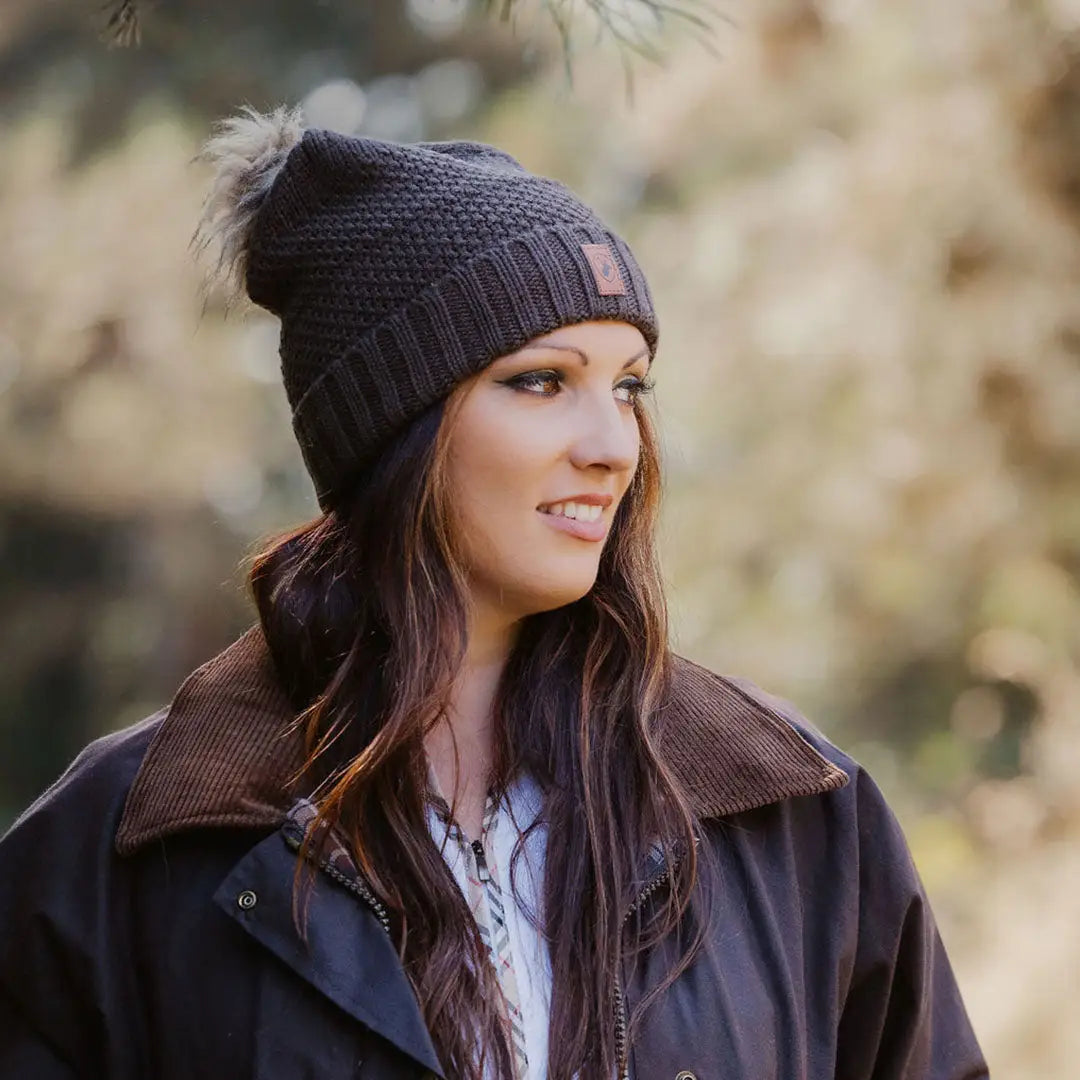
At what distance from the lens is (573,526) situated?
83.3 inches

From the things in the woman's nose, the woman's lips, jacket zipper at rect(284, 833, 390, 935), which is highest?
the woman's nose

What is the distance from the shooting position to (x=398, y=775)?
83.7 inches

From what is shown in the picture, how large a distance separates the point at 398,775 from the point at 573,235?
0.77 m

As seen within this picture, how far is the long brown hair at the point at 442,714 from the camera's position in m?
1.98

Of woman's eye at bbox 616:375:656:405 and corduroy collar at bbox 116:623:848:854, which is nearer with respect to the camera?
corduroy collar at bbox 116:623:848:854

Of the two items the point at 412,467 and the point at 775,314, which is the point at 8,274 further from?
the point at 412,467

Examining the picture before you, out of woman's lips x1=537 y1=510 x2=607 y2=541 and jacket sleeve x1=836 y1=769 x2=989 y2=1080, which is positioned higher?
woman's lips x1=537 y1=510 x2=607 y2=541

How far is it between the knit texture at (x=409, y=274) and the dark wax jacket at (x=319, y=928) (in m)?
0.40

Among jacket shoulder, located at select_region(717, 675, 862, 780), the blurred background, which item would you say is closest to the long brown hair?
jacket shoulder, located at select_region(717, 675, 862, 780)

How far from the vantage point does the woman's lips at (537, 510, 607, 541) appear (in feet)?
6.91

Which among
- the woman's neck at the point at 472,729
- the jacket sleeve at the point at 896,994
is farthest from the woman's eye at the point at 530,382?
the jacket sleeve at the point at 896,994

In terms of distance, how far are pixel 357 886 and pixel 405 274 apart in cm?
81

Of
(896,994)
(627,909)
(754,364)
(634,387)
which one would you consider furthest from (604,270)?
(754,364)

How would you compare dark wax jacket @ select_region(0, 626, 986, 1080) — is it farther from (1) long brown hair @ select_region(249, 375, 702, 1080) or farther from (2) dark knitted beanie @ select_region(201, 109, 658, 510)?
(2) dark knitted beanie @ select_region(201, 109, 658, 510)
